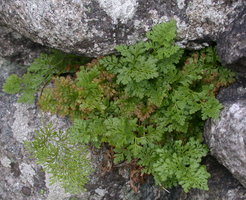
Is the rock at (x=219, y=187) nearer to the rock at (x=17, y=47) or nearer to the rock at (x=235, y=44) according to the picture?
the rock at (x=235, y=44)

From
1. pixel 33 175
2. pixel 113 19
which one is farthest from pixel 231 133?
pixel 33 175

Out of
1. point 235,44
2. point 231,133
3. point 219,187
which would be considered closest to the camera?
point 235,44

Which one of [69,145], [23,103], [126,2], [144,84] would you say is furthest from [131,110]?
[23,103]

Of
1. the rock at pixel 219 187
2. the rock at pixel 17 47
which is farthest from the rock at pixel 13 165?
the rock at pixel 219 187

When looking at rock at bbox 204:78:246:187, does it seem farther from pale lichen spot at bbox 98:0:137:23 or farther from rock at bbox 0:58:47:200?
rock at bbox 0:58:47:200

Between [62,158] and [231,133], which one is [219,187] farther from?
[62,158]

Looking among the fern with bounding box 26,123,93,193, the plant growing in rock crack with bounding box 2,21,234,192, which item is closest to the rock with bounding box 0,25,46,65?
the plant growing in rock crack with bounding box 2,21,234,192

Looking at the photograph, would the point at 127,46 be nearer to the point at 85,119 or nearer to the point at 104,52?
the point at 104,52
